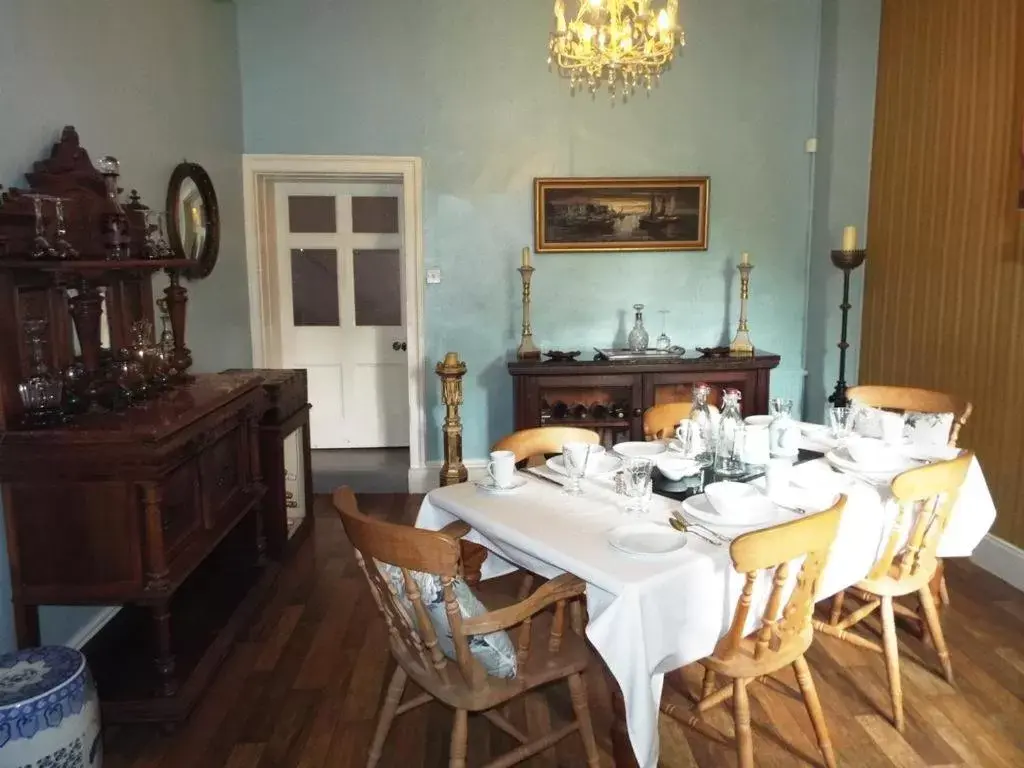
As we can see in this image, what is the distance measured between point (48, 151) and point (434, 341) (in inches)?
103

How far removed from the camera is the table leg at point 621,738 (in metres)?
2.07

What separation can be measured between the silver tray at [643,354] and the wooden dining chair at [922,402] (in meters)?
1.26

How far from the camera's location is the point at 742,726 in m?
2.11

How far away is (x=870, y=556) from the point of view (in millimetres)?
2451

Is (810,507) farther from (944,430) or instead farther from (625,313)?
(625,313)

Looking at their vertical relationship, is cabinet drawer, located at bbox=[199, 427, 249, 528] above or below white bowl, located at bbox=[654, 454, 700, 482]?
below

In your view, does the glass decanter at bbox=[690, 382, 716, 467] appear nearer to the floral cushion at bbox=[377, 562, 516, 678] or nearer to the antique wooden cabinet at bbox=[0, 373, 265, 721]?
the floral cushion at bbox=[377, 562, 516, 678]

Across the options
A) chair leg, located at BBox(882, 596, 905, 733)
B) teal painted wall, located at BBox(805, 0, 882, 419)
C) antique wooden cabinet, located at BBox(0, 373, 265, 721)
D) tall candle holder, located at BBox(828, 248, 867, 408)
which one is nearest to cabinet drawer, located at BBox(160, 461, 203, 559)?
antique wooden cabinet, located at BBox(0, 373, 265, 721)

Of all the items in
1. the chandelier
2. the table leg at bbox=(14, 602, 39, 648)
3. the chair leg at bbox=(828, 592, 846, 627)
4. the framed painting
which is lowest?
the chair leg at bbox=(828, 592, 846, 627)

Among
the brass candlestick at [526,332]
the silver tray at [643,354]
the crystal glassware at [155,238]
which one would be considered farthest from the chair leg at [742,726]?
the brass candlestick at [526,332]

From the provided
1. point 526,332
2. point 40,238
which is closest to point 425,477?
point 526,332

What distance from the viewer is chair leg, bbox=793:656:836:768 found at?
2223mm

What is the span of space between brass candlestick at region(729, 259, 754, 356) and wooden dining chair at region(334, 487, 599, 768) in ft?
9.47

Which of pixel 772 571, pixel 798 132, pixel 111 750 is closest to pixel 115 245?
pixel 111 750
